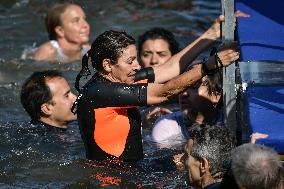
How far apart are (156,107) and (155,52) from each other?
0.60 m

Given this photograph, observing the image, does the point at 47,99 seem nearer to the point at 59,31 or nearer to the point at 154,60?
the point at 154,60

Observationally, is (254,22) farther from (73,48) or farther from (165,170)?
(73,48)

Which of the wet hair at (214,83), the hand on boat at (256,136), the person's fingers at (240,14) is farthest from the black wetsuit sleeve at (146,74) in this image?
the hand on boat at (256,136)

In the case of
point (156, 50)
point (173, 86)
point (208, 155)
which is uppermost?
point (173, 86)

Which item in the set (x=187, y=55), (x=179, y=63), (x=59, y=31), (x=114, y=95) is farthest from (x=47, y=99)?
(x=59, y=31)

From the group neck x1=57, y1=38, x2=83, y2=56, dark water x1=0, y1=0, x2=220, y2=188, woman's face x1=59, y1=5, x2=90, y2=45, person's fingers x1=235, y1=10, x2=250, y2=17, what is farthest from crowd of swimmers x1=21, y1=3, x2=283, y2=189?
neck x1=57, y1=38, x2=83, y2=56

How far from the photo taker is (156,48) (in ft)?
27.1

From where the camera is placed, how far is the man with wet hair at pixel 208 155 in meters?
5.03

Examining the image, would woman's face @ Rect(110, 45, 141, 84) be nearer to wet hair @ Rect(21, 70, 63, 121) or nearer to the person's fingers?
the person's fingers

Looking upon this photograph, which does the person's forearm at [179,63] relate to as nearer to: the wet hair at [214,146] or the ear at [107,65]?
the ear at [107,65]

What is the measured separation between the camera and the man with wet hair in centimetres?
503

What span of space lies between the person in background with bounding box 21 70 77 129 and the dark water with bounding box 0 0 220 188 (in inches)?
6.2

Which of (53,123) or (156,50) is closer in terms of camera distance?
(53,123)

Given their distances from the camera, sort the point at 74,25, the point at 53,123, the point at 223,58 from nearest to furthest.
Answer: the point at 223,58 < the point at 53,123 < the point at 74,25
